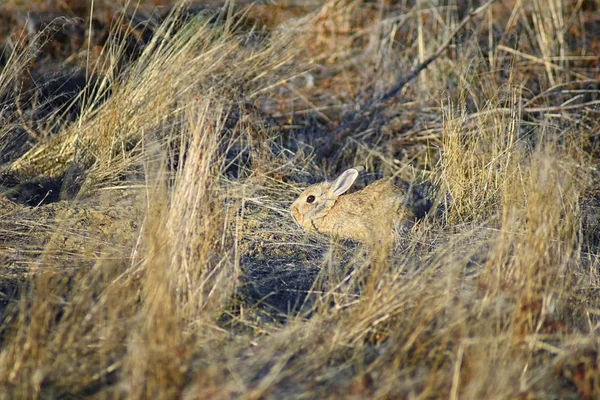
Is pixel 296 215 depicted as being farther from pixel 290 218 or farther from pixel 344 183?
pixel 344 183

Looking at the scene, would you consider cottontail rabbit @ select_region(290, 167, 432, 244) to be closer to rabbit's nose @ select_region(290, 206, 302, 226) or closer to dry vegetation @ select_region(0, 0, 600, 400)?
rabbit's nose @ select_region(290, 206, 302, 226)

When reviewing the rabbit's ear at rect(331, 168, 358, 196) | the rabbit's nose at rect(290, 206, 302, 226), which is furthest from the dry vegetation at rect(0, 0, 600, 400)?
the rabbit's ear at rect(331, 168, 358, 196)

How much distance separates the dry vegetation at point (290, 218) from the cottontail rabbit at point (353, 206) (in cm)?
Answer: 17

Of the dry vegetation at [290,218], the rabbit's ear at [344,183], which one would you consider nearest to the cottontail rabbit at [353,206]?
the rabbit's ear at [344,183]

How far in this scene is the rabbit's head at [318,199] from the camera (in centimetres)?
532

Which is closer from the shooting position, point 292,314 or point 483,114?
point 292,314

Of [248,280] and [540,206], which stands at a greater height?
[540,206]

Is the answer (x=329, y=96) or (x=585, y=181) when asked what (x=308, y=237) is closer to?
(x=585, y=181)

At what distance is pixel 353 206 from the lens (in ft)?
17.8

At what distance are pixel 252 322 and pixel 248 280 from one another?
1.65 ft

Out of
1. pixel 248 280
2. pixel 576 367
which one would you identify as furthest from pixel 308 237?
pixel 576 367

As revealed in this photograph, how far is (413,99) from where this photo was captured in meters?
7.18

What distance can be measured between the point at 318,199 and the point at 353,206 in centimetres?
25

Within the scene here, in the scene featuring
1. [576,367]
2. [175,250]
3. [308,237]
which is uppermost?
[175,250]
